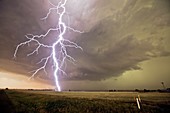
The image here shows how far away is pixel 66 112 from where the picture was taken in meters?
12.3

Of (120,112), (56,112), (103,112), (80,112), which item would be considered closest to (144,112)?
(120,112)

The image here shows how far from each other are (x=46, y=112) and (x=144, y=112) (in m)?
9.03

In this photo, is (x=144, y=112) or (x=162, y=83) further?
(x=162, y=83)

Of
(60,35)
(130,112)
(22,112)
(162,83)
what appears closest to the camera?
(22,112)

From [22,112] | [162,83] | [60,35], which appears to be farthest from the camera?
[162,83]

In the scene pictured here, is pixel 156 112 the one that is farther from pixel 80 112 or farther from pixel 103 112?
pixel 80 112

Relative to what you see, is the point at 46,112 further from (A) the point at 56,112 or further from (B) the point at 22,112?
(B) the point at 22,112

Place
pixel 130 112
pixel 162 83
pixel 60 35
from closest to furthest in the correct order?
pixel 130 112 → pixel 60 35 → pixel 162 83

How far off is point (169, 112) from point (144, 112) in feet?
7.25

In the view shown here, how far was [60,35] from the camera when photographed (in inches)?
959

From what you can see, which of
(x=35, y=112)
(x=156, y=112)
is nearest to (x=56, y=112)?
(x=35, y=112)

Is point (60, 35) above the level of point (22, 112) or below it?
above

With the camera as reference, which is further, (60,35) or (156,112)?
(60,35)

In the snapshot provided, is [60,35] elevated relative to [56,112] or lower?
elevated
